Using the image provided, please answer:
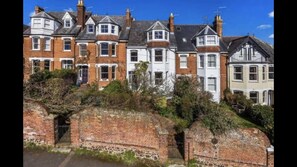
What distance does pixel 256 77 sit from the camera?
2623cm

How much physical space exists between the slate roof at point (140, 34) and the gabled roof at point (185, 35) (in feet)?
3.44

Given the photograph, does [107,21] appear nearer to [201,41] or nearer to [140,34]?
[140,34]

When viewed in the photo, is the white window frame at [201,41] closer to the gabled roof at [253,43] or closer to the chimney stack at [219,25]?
the chimney stack at [219,25]

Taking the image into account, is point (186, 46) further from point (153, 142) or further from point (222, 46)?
point (153, 142)

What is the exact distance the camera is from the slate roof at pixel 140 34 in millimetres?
27022

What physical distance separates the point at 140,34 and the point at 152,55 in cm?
352

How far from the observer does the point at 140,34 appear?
28.0 m

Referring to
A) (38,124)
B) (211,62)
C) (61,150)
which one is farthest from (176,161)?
(211,62)

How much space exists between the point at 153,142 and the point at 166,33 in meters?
18.2

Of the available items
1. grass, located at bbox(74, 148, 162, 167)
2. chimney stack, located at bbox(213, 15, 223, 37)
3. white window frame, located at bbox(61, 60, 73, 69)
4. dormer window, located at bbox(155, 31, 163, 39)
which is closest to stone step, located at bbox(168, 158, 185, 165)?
grass, located at bbox(74, 148, 162, 167)

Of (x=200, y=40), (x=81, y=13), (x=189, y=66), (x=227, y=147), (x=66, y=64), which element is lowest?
(x=227, y=147)

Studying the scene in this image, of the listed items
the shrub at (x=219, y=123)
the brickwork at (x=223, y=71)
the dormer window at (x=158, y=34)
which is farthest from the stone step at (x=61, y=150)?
the brickwork at (x=223, y=71)
